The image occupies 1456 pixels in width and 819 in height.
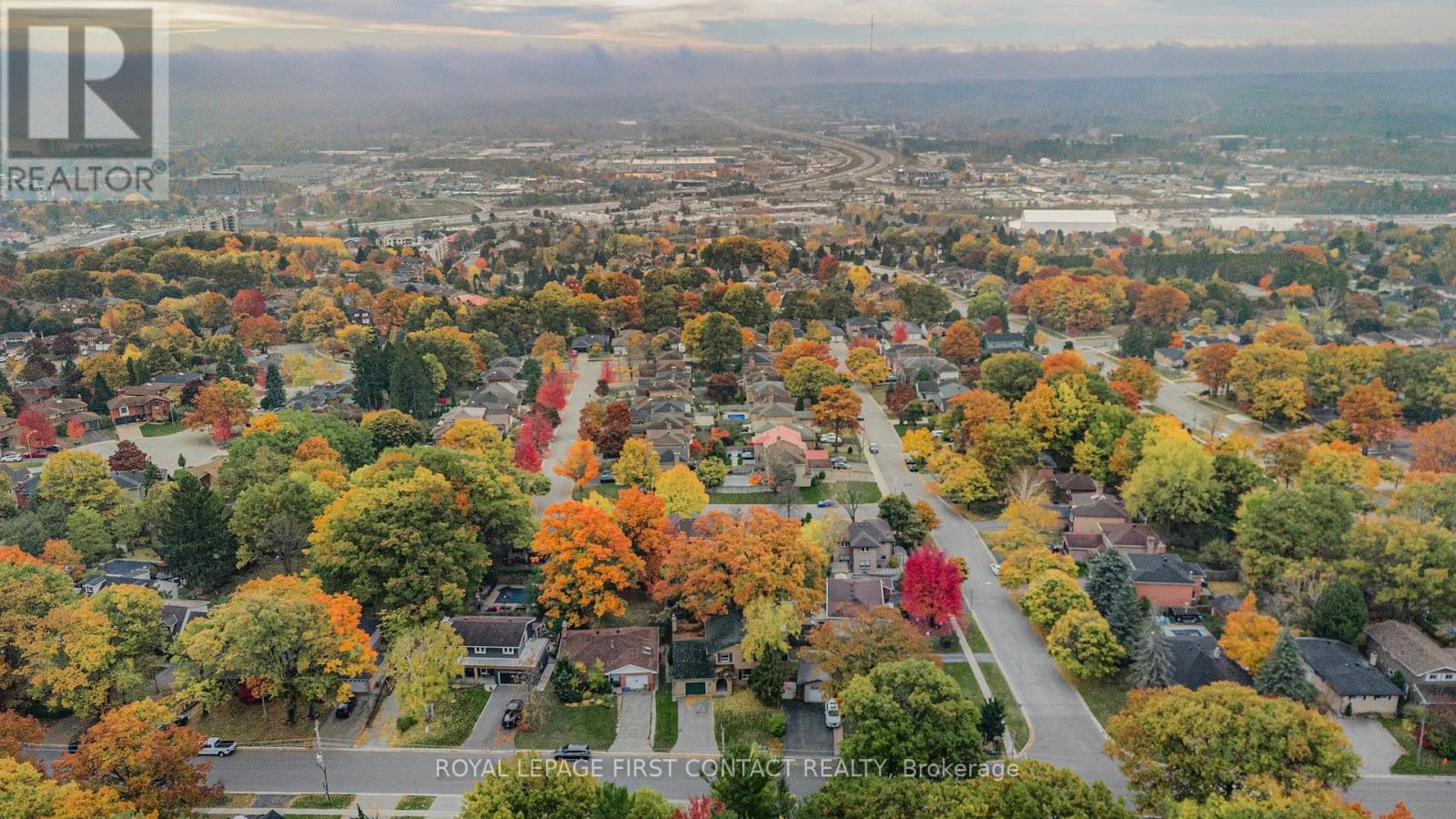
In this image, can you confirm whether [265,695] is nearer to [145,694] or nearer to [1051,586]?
[145,694]

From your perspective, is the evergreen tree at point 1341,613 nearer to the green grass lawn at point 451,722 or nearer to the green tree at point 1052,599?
the green tree at point 1052,599

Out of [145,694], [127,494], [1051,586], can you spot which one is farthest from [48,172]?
[1051,586]

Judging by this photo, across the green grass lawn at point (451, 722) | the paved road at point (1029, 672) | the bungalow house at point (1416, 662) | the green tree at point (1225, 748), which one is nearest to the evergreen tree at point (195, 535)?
the green grass lawn at point (451, 722)

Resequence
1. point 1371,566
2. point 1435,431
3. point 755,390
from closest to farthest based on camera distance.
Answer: point 1371,566
point 1435,431
point 755,390

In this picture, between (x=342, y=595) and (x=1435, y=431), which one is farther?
(x=1435, y=431)

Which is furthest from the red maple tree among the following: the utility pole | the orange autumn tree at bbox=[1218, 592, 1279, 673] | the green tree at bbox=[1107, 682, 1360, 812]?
the utility pole

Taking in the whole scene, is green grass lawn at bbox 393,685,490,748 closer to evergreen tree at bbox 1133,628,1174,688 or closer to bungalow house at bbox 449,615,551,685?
bungalow house at bbox 449,615,551,685

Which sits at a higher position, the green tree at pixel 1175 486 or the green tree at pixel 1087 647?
the green tree at pixel 1175 486
